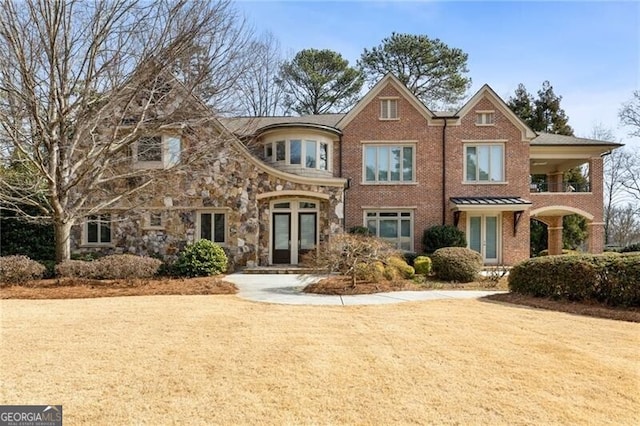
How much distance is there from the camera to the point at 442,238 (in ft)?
55.6

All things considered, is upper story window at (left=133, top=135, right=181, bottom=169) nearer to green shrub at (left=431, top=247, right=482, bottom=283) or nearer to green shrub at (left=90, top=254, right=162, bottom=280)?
green shrub at (left=90, top=254, right=162, bottom=280)

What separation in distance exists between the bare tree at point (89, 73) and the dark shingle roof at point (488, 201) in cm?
1104

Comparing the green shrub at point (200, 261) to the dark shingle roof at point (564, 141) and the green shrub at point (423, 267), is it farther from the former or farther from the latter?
the dark shingle roof at point (564, 141)

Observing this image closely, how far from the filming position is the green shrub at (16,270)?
11898 millimetres

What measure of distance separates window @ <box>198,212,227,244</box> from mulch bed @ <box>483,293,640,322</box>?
1073 cm

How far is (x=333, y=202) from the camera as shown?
651 inches

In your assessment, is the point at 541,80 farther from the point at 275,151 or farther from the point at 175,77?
the point at 175,77

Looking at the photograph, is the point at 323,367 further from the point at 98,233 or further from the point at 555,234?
the point at 555,234

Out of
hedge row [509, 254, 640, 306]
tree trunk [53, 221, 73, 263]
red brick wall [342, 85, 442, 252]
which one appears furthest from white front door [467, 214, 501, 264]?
tree trunk [53, 221, 73, 263]

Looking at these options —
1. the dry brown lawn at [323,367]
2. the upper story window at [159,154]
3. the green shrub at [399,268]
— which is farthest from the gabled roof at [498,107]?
the upper story window at [159,154]

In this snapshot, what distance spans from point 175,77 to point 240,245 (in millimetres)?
6857

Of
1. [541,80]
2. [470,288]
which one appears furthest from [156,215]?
[541,80]

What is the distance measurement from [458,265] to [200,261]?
907 cm

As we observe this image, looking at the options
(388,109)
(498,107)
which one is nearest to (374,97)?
(388,109)
